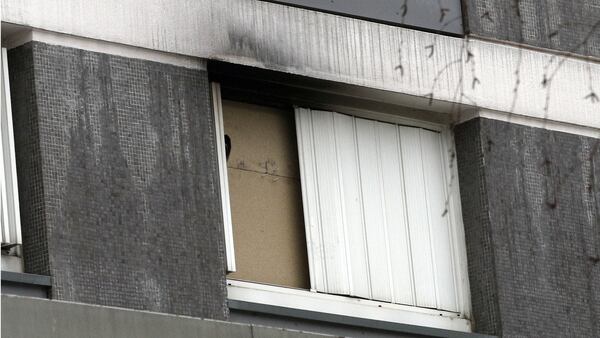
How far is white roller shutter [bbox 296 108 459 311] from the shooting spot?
22.0 m

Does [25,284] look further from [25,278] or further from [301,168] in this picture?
[301,168]

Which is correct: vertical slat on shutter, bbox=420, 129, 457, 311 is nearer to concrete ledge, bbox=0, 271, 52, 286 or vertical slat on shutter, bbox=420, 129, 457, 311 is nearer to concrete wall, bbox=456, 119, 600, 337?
concrete wall, bbox=456, 119, 600, 337

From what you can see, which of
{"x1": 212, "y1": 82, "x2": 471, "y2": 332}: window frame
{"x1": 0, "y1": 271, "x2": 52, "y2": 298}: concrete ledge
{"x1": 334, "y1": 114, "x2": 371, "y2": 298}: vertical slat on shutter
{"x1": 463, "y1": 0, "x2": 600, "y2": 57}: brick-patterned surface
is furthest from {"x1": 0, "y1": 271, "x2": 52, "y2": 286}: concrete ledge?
{"x1": 463, "y1": 0, "x2": 600, "y2": 57}: brick-patterned surface

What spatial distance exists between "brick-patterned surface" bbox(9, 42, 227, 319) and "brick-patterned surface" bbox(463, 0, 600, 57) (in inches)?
131

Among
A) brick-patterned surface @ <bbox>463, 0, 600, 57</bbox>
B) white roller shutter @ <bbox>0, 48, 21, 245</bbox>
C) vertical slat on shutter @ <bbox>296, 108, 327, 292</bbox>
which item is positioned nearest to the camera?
white roller shutter @ <bbox>0, 48, 21, 245</bbox>

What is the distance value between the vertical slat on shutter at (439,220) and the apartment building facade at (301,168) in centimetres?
2

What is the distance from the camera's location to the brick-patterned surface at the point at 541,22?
2314cm

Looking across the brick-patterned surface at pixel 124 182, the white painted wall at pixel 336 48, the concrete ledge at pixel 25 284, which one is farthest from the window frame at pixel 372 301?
the concrete ledge at pixel 25 284

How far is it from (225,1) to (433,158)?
8.94 ft

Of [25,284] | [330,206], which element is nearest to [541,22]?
[330,206]

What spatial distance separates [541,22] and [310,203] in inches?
122

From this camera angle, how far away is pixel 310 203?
21938 mm

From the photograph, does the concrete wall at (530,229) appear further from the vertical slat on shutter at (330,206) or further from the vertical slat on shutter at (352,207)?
the vertical slat on shutter at (330,206)

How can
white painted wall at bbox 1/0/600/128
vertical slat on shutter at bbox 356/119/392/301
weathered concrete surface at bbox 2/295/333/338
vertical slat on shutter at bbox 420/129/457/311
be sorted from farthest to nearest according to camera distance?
vertical slat on shutter at bbox 420/129/457/311
vertical slat on shutter at bbox 356/119/392/301
white painted wall at bbox 1/0/600/128
weathered concrete surface at bbox 2/295/333/338
